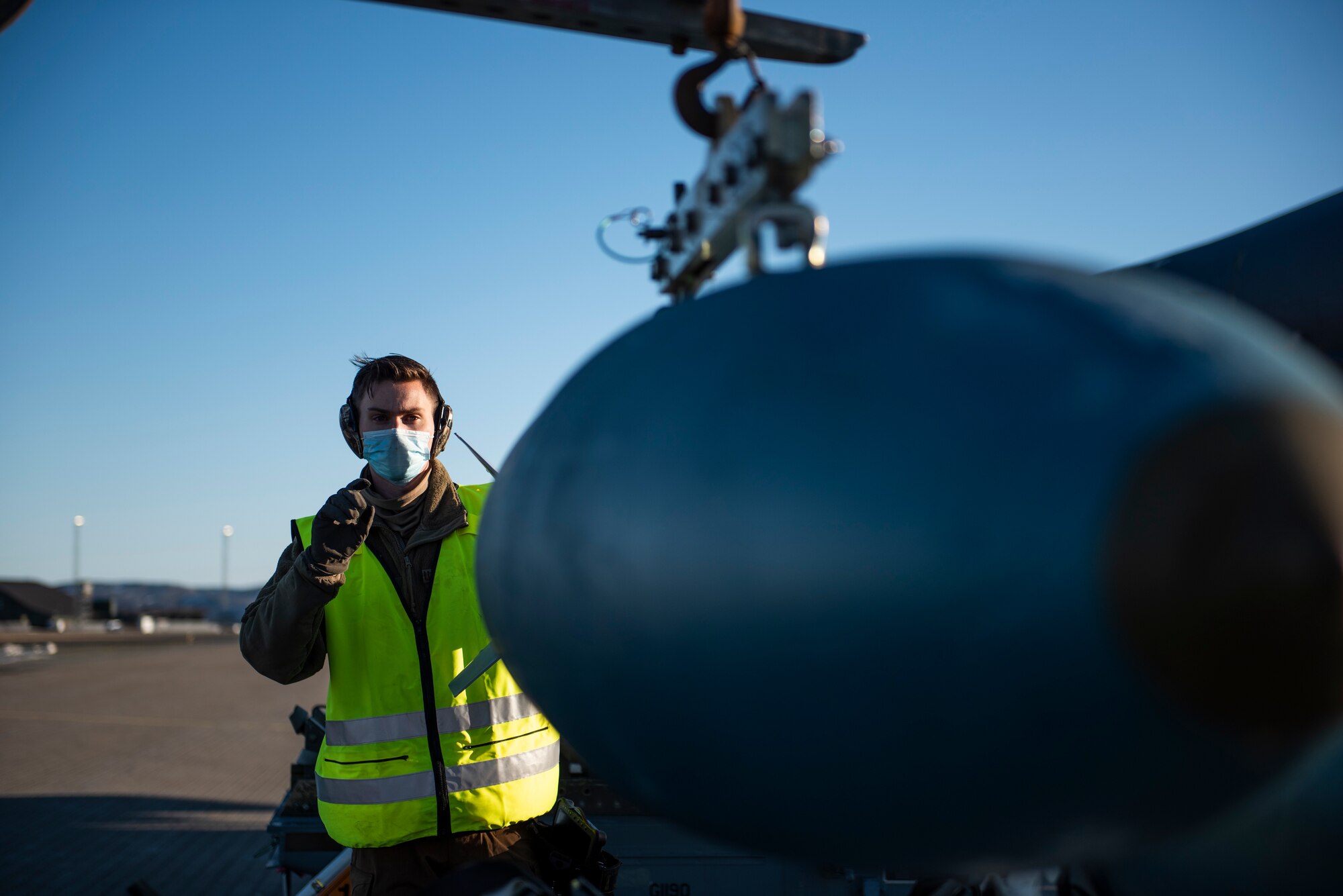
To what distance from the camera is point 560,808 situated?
2324 mm

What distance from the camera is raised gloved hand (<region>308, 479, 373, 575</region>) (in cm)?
194

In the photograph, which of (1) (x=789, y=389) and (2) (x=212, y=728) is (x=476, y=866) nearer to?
(1) (x=789, y=389)

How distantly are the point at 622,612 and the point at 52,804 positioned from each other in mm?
10077

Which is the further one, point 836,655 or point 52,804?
point 52,804

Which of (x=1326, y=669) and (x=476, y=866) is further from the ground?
(x=1326, y=669)

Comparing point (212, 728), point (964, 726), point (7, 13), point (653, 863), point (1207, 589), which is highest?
point (7, 13)

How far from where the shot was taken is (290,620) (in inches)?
79.7

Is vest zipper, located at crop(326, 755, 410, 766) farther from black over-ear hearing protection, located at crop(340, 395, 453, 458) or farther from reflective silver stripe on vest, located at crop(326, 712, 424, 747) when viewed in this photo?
black over-ear hearing protection, located at crop(340, 395, 453, 458)

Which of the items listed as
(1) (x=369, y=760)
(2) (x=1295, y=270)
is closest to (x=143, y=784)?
(1) (x=369, y=760)

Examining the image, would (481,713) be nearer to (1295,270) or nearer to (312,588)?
(312,588)

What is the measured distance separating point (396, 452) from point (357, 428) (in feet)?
0.46

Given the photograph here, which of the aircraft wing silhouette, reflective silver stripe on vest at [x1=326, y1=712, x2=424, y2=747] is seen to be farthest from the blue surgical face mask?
the aircraft wing silhouette

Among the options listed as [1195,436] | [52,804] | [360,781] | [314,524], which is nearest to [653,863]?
[360,781]

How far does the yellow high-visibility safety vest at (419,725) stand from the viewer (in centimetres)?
207
